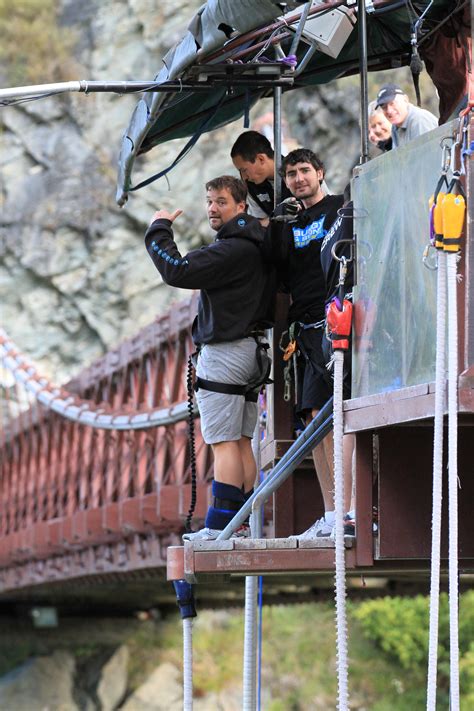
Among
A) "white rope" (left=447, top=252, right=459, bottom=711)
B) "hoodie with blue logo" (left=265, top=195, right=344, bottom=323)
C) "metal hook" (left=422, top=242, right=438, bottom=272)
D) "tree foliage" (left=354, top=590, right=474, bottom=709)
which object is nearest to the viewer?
"white rope" (left=447, top=252, right=459, bottom=711)

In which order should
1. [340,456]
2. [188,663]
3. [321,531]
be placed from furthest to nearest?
[188,663] < [321,531] < [340,456]

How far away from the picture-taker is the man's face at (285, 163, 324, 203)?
583 cm

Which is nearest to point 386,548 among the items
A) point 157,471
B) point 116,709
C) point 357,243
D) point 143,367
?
point 357,243

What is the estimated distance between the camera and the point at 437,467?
4074 millimetres

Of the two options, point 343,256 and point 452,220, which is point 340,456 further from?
point 452,220

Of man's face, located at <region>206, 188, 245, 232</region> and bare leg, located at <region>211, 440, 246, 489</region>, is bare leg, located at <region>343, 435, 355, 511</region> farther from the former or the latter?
man's face, located at <region>206, 188, 245, 232</region>

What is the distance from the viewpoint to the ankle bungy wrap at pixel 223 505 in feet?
19.2

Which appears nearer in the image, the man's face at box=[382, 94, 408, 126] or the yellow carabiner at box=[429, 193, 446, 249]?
the yellow carabiner at box=[429, 193, 446, 249]

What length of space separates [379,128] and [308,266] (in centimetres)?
104

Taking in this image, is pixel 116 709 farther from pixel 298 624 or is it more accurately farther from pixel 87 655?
pixel 298 624

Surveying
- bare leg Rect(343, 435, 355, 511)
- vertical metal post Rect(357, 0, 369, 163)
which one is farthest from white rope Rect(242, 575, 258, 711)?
vertical metal post Rect(357, 0, 369, 163)

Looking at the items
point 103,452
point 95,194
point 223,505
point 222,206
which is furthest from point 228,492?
point 95,194

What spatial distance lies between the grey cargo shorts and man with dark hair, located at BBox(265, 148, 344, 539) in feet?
0.66

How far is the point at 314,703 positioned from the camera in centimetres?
2777
